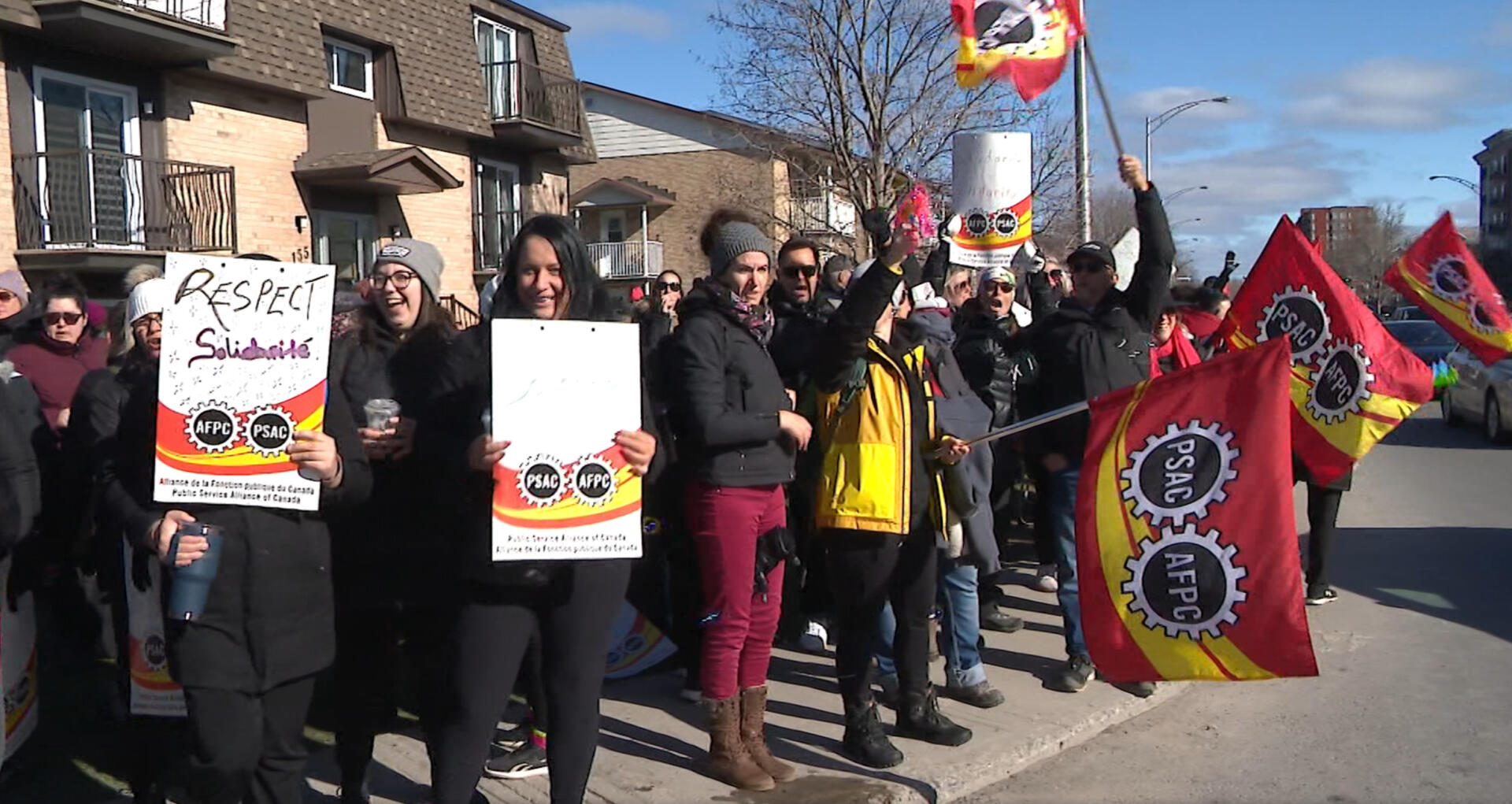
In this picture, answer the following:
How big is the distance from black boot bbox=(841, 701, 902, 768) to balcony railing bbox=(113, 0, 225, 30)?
14.5 metres

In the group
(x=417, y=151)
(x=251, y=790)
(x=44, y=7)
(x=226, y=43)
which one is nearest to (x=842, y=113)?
(x=417, y=151)

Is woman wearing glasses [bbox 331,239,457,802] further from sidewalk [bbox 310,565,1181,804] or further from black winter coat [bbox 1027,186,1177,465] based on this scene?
black winter coat [bbox 1027,186,1177,465]

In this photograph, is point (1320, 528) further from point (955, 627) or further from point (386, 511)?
point (386, 511)

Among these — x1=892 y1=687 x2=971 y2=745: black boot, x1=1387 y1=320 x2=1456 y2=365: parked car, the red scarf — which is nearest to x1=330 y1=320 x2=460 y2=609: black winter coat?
x1=892 y1=687 x2=971 y2=745: black boot

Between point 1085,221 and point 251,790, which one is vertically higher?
point 1085,221

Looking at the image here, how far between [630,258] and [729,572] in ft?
123

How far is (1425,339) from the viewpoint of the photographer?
24.2 meters

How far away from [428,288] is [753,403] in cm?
115

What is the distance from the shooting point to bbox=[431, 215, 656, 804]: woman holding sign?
10.6 ft

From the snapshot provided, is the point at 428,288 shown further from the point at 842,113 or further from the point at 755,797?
the point at 842,113

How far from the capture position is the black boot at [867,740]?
4.48 meters

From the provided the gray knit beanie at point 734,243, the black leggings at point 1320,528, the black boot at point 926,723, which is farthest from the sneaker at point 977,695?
the black leggings at point 1320,528

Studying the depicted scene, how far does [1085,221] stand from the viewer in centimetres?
1491

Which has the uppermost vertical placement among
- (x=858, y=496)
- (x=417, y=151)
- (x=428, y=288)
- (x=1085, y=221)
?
(x=417, y=151)
